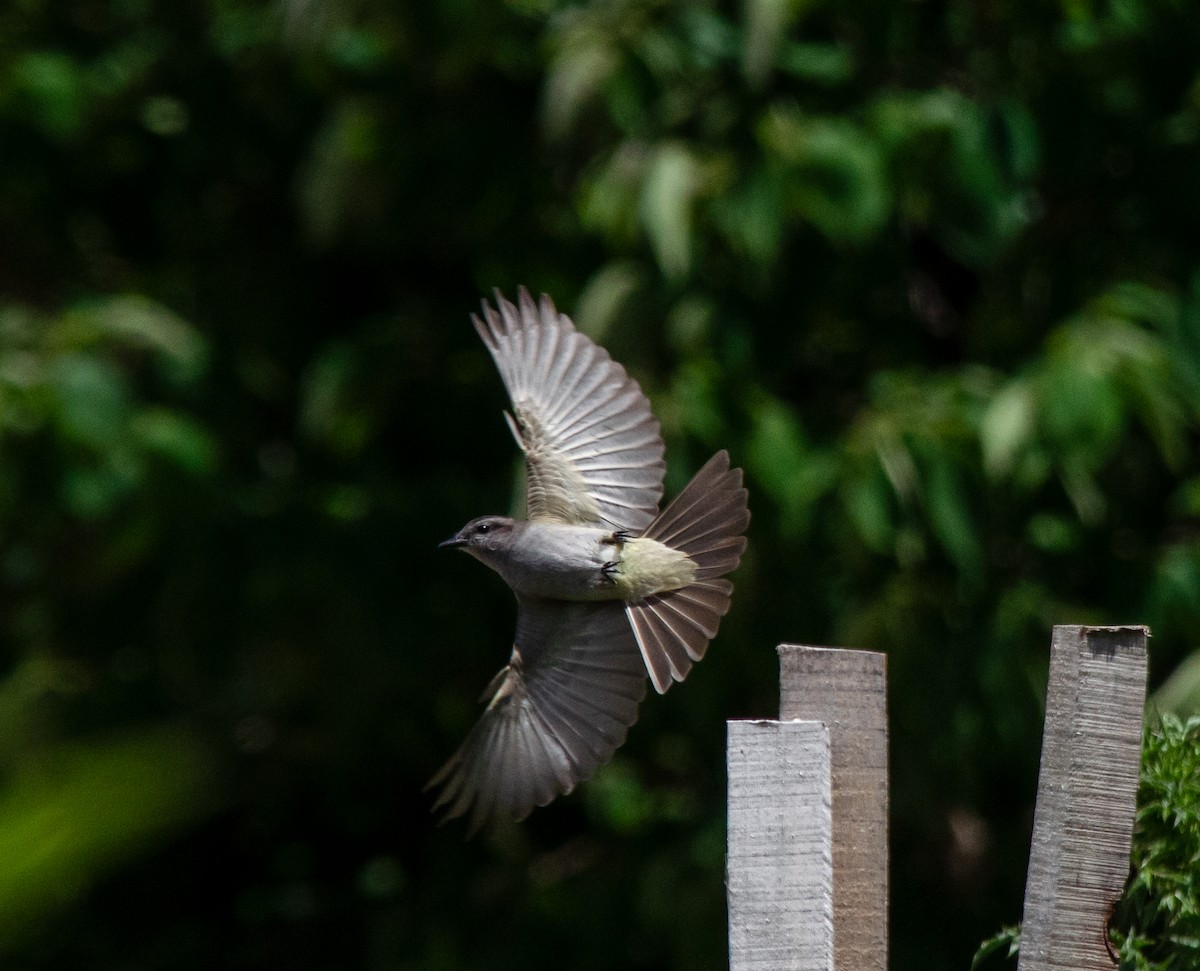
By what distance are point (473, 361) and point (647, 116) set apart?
39.0 inches

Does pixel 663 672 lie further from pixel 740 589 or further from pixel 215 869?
pixel 215 869

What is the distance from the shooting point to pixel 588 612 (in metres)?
2.75

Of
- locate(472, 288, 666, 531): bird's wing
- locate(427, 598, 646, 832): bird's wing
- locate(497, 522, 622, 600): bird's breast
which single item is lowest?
locate(427, 598, 646, 832): bird's wing

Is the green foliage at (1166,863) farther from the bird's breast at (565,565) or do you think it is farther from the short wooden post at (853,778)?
the bird's breast at (565,565)

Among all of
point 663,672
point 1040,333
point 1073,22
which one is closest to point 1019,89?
point 1073,22

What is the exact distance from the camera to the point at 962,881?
4184mm

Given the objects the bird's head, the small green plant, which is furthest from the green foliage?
the bird's head

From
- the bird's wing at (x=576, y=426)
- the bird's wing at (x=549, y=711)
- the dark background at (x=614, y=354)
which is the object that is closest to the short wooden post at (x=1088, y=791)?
the bird's wing at (x=549, y=711)

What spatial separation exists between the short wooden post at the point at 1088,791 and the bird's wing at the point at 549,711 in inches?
43.9

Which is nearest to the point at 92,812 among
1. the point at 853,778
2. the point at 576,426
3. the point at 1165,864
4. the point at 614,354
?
the point at 853,778

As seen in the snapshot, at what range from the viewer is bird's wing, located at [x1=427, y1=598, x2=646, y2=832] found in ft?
8.58

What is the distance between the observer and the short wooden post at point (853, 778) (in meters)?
1.62

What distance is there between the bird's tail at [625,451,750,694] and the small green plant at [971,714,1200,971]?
2.68 ft

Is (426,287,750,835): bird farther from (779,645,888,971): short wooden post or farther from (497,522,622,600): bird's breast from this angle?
(779,645,888,971): short wooden post
